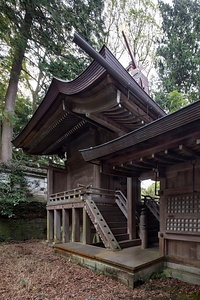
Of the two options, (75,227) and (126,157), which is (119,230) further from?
(126,157)

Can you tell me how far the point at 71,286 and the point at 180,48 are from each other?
15245 mm

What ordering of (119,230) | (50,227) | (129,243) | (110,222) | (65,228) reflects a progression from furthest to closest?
(50,227) < (65,228) < (110,222) < (119,230) < (129,243)

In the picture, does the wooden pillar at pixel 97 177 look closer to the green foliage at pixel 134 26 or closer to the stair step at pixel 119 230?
the stair step at pixel 119 230

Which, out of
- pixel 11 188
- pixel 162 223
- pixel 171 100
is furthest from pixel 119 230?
pixel 171 100

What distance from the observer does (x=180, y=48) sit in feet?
46.3

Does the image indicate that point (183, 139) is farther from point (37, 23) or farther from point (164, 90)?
point (164, 90)

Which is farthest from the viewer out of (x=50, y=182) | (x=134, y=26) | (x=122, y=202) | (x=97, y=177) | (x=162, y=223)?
(x=134, y=26)

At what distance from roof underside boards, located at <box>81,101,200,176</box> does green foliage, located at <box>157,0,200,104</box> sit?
10636mm

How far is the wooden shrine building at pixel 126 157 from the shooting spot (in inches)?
131

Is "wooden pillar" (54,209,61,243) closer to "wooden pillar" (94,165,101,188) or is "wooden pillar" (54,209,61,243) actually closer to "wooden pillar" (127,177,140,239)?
"wooden pillar" (94,165,101,188)

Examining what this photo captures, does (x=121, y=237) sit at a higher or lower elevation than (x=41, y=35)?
lower

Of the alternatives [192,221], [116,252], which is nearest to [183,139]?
[192,221]

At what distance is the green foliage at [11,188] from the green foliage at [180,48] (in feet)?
32.3

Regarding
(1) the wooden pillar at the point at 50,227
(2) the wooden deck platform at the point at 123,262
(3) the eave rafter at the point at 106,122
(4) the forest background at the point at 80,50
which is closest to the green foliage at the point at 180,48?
(4) the forest background at the point at 80,50
